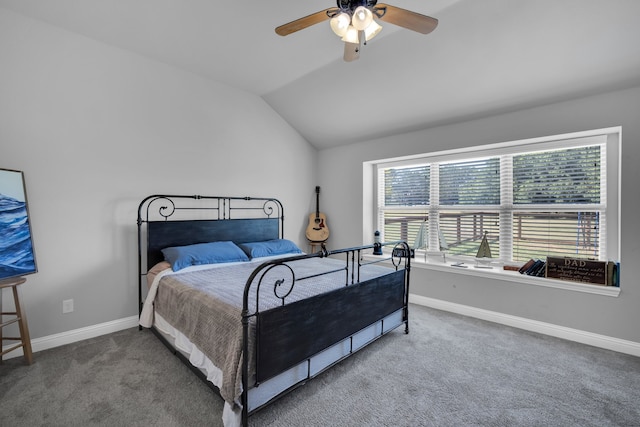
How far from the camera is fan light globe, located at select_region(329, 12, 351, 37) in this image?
1.64m

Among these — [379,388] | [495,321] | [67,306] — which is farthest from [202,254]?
[495,321]

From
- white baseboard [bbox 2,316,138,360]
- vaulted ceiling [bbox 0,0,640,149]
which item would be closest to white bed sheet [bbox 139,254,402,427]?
white baseboard [bbox 2,316,138,360]

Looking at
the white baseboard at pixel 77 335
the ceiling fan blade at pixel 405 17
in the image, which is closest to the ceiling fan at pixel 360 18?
the ceiling fan blade at pixel 405 17

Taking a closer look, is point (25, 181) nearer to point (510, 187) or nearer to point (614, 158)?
point (510, 187)

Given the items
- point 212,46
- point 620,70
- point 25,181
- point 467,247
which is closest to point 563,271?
point 467,247

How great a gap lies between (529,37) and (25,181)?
13.6ft

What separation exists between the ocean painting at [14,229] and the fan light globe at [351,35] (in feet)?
8.60

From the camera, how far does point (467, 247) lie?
3496 millimetres

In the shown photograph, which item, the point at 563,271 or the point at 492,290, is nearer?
the point at 563,271

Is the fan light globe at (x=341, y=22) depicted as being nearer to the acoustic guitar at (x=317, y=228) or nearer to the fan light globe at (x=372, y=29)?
the fan light globe at (x=372, y=29)

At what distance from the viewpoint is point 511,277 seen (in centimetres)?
293

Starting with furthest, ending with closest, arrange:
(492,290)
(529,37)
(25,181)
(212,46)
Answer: (492,290)
(212,46)
(25,181)
(529,37)

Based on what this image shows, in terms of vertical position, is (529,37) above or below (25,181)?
above

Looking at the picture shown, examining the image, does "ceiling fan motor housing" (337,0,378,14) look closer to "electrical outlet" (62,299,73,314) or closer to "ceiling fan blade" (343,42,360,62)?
"ceiling fan blade" (343,42,360,62)
